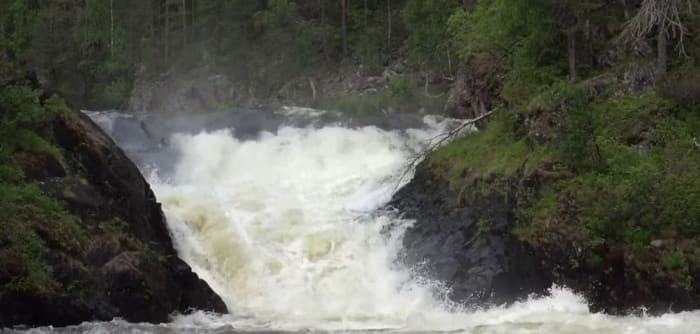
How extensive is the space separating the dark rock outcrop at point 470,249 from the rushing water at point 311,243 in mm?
349

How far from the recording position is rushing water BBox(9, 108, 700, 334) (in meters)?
12.8

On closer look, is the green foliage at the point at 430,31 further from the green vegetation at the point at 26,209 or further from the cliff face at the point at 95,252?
the green vegetation at the point at 26,209

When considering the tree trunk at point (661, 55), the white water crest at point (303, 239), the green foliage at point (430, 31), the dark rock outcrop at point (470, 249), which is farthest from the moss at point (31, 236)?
the green foliage at point (430, 31)

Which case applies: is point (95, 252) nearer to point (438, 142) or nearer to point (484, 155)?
point (438, 142)

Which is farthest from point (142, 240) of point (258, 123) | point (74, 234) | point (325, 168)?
point (258, 123)

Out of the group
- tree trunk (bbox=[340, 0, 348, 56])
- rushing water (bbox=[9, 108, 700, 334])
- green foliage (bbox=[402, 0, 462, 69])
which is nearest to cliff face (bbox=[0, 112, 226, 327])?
rushing water (bbox=[9, 108, 700, 334])

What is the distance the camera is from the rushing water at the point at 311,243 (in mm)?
12824

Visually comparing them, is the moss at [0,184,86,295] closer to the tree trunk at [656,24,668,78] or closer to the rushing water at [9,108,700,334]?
the rushing water at [9,108,700,334]

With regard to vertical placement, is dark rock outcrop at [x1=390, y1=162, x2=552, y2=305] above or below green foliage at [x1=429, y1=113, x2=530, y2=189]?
below

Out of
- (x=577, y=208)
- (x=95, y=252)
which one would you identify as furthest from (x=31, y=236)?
(x=577, y=208)

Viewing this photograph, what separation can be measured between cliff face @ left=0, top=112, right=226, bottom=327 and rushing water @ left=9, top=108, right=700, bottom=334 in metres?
0.45

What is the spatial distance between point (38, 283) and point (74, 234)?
1.44 m

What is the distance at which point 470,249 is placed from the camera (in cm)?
1549

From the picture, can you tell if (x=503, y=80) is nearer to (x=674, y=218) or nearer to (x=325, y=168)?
(x=325, y=168)
